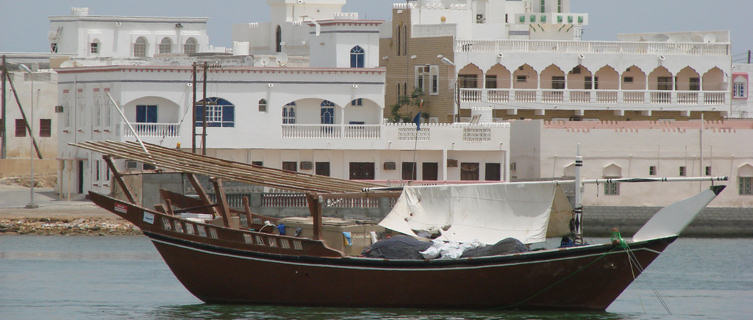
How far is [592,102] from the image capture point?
6706 cm

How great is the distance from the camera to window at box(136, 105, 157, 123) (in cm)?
5878

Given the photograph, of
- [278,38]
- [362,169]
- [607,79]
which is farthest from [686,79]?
[278,38]

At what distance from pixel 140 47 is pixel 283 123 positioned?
19.2m

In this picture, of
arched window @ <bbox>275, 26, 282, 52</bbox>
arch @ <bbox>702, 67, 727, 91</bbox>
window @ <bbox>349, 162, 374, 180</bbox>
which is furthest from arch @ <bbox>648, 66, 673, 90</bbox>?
arched window @ <bbox>275, 26, 282, 52</bbox>

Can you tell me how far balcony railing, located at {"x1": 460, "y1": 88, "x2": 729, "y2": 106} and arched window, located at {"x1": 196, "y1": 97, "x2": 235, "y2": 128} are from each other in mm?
11738

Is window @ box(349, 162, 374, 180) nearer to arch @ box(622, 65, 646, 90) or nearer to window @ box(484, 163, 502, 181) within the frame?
window @ box(484, 163, 502, 181)

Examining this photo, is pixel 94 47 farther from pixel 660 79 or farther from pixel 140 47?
pixel 660 79

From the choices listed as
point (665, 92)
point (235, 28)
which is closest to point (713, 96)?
point (665, 92)

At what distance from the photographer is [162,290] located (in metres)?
35.2

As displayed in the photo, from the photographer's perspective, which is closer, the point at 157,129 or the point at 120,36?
the point at 157,129

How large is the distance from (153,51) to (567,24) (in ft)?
73.8

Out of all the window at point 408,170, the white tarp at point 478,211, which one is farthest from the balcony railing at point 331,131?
the white tarp at point 478,211

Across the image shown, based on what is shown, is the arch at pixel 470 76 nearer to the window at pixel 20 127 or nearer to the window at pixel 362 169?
the window at pixel 362 169

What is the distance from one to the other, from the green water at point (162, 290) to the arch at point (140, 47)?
94.5 ft
